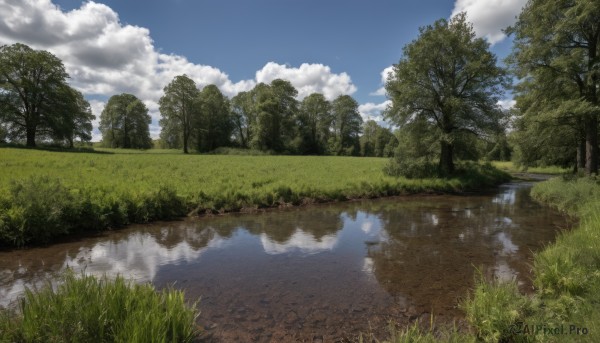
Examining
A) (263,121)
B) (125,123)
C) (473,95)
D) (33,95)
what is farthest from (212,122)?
(473,95)

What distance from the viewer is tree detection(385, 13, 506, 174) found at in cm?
2570

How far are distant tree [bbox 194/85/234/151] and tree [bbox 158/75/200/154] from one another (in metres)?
1.69

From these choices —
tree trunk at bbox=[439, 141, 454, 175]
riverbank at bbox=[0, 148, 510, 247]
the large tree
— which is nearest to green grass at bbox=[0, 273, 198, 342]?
riverbank at bbox=[0, 148, 510, 247]

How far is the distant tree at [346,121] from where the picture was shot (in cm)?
7975

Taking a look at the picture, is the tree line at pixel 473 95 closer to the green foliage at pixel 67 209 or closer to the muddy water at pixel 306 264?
the muddy water at pixel 306 264

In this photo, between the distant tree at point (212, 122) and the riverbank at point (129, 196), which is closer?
the riverbank at point (129, 196)

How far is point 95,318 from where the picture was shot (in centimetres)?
434

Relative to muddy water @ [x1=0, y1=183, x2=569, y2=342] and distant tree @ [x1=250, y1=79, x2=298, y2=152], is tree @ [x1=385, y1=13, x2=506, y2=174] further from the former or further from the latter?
distant tree @ [x1=250, y1=79, x2=298, y2=152]

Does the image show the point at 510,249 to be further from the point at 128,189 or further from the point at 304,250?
the point at 128,189

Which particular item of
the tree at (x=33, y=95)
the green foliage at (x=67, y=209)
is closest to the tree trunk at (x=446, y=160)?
the green foliage at (x=67, y=209)

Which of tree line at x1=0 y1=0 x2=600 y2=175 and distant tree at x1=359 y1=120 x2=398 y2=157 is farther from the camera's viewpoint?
A: distant tree at x1=359 y1=120 x2=398 y2=157

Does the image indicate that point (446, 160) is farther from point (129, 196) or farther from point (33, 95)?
point (33, 95)

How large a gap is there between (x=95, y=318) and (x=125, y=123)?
79.3 m

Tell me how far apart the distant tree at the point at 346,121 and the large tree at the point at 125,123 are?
4608cm
